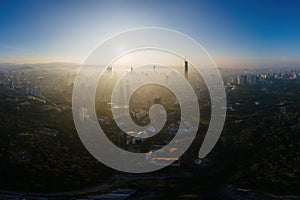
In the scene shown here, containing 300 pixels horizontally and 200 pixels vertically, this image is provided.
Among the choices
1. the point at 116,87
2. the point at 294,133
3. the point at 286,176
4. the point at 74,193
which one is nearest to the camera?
the point at 74,193

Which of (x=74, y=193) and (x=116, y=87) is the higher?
(x=116, y=87)

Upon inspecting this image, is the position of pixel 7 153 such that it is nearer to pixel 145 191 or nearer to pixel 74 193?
pixel 74 193

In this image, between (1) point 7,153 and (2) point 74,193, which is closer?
(2) point 74,193

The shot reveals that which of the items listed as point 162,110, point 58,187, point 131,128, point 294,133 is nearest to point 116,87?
point 162,110

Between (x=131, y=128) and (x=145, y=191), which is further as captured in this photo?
(x=131, y=128)

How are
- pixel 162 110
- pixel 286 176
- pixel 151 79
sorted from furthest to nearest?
pixel 151 79 → pixel 162 110 → pixel 286 176

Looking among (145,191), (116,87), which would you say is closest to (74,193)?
(145,191)

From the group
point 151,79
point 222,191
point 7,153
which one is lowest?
point 222,191

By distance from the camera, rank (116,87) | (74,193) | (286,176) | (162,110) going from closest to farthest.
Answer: (74,193)
(286,176)
(162,110)
(116,87)

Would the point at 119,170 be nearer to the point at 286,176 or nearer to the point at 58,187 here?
the point at 58,187
